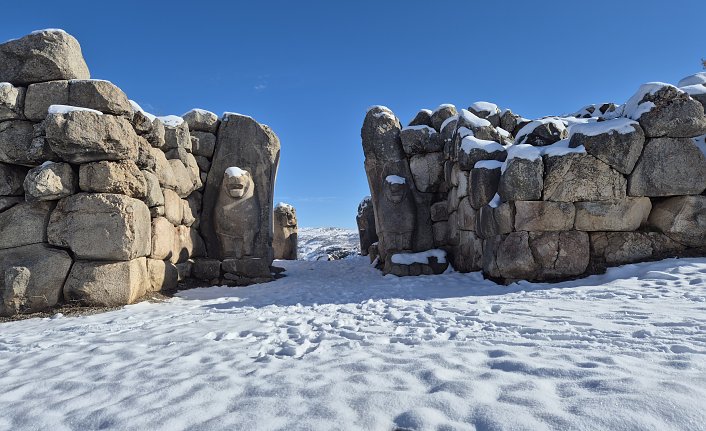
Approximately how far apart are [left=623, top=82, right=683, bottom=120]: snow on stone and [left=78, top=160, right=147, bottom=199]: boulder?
869cm

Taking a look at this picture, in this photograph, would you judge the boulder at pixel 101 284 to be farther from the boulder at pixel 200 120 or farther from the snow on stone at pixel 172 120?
the boulder at pixel 200 120

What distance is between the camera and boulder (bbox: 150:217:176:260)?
23.9ft

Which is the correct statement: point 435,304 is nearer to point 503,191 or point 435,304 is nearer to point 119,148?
point 503,191

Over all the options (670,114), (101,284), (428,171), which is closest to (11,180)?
(101,284)

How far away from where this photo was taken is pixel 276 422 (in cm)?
208

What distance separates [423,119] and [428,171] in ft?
5.82

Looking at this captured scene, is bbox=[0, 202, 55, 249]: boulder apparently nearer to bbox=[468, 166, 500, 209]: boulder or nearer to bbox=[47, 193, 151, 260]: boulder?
bbox=[47, 193, 151, 260]: boulder

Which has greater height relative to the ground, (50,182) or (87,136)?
(87,136)

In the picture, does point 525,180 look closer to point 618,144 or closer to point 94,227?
point 618,144

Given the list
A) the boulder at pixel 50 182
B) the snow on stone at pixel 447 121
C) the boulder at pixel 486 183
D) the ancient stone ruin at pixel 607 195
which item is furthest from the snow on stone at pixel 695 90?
the boulder at pixel 50 182

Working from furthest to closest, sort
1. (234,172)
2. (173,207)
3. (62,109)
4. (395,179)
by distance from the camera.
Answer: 1. (395,179)
2. (234,172)
3. (173,207)
4. (62,109)

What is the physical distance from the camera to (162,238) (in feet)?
24.7

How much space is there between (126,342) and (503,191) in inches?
241

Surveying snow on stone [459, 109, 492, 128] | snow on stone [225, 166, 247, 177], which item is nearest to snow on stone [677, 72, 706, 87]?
snow on stone [459, 109, 492, 128]
